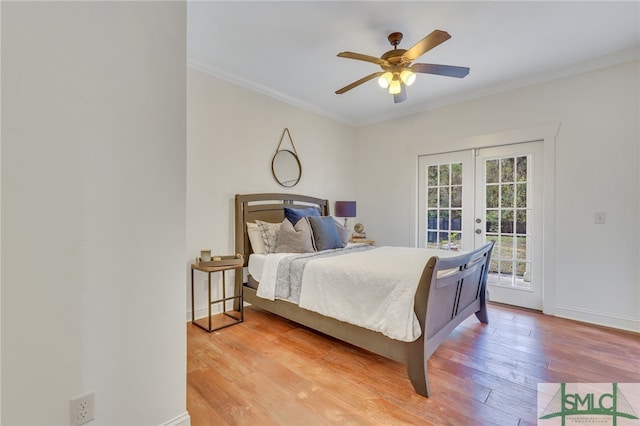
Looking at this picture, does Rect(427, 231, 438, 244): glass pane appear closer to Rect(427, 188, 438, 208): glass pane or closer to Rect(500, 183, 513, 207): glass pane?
Rect(427, 188, 438, 208): glass pane

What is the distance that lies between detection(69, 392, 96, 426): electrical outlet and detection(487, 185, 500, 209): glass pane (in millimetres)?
4084

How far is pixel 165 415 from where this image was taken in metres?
1.33

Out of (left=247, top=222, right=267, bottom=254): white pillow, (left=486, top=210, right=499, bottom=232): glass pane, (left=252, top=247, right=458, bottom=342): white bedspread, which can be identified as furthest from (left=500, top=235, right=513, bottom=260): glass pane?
(left=247, top=222, right=267, bottom=254): white pillow

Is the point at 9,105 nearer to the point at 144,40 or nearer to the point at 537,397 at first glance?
the point at 144,40

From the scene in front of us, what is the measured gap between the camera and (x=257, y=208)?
349 centimetres

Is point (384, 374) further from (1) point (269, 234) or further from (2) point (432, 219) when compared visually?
(2) point (432, 219)

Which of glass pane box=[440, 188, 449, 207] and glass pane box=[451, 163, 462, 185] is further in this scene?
glass pane box=[440, 188, 449, 207]

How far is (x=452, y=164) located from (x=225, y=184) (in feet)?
9.97

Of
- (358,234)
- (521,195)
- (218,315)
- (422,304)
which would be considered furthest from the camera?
(358,234)

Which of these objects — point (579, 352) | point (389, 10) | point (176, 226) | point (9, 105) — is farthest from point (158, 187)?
point (579, 352)

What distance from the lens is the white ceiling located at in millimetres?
2166

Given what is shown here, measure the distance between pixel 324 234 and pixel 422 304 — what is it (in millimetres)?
1659

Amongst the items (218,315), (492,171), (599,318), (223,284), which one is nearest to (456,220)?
(492,171)

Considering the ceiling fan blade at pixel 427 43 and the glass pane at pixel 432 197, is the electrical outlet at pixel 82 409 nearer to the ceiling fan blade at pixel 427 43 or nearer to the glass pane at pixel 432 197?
the ceiling fan blade at pixel 427 43
